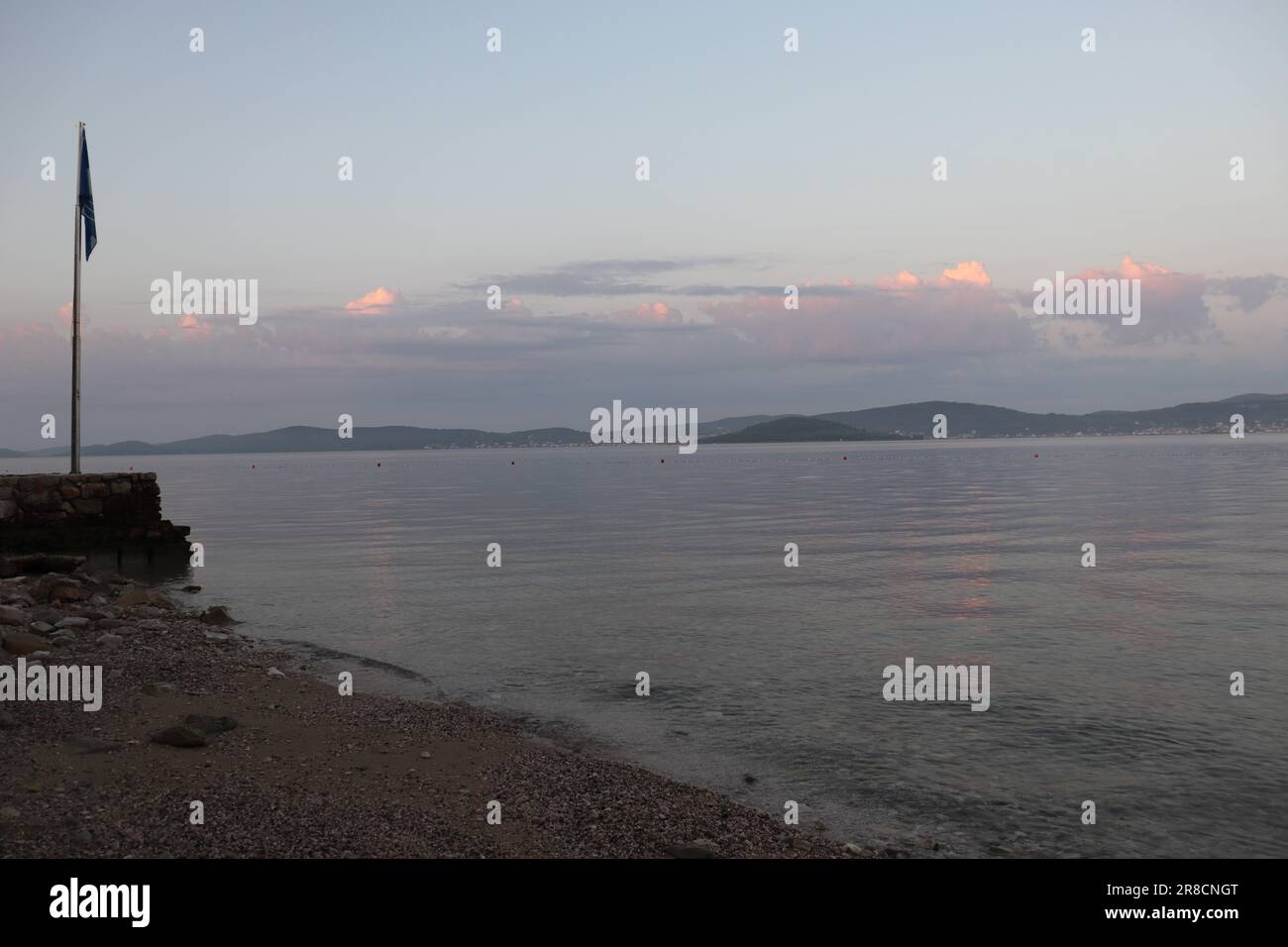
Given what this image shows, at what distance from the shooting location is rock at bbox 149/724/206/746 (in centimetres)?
1260

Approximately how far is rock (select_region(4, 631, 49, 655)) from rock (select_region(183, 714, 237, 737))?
21.7ft

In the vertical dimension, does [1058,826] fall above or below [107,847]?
below

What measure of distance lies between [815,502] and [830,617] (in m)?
46.8

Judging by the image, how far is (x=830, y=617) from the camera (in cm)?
2502

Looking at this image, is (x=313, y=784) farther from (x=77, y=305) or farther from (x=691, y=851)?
(x=77, y=305)

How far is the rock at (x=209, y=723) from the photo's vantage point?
13320 millimetres

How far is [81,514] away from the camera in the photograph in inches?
1518

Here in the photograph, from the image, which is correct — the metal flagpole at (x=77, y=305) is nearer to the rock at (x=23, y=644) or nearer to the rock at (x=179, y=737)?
the rock at (x=23, y=644)

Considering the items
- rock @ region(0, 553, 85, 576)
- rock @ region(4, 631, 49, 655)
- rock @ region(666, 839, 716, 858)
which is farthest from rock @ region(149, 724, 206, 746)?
rock @ region(0, 553, 85, 576)

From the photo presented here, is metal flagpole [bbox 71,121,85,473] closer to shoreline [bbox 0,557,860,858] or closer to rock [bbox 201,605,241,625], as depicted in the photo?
rock [bbox 201,605,241,625]

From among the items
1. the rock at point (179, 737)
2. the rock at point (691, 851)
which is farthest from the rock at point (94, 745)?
the rock at point (691, 851)

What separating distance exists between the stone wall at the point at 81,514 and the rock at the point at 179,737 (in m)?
29.7
